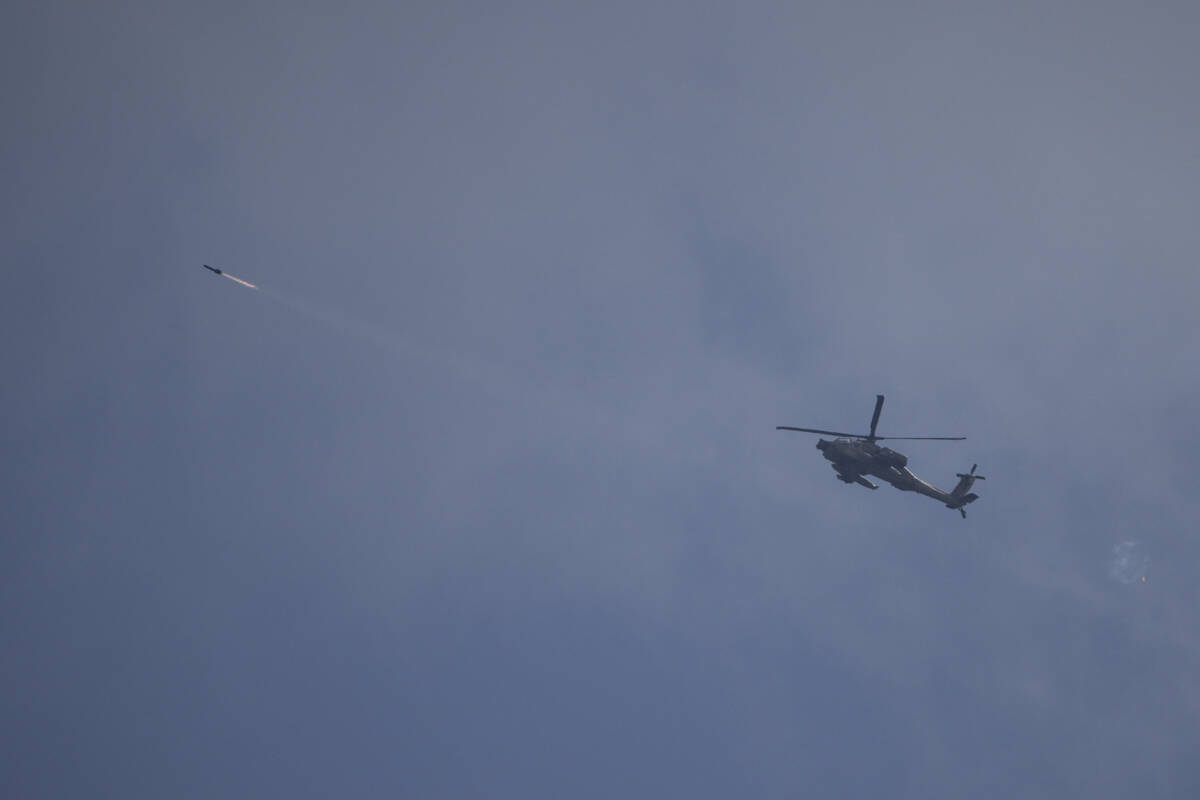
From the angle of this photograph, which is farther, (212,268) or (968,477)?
(212,268)

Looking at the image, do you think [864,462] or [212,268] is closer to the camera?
[864,462]

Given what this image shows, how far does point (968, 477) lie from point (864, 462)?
10180 mm

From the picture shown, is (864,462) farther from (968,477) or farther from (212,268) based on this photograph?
(212,268)

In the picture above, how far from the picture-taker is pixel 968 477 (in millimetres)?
78562

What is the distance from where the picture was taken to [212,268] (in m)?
88.0

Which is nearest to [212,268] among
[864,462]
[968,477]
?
[864,462]

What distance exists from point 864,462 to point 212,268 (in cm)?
6413

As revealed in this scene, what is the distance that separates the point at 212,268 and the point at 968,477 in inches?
2892

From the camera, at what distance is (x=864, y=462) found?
76188mm
